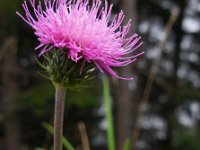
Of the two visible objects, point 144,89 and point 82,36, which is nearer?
point 82,36

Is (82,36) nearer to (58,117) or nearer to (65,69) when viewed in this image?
(65,69)

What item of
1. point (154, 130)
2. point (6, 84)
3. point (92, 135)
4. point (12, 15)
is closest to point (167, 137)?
point (154, 130)

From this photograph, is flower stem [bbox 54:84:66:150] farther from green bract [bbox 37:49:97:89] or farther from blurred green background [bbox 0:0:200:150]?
blurred green background [bbox 0:0:200:150]

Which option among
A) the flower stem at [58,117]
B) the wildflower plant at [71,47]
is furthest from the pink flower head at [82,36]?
the flower stem at [58,117]

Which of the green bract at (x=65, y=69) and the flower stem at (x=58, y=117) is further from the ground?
the green bract at (x=65, y=69)

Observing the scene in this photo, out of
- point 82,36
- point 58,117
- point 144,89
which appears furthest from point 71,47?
point 144,89

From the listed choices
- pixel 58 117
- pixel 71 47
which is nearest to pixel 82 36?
pixel 71 47

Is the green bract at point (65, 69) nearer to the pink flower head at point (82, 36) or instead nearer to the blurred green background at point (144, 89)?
the pink flower head at point (82, 36)

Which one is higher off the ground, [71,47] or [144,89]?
[71,47]
